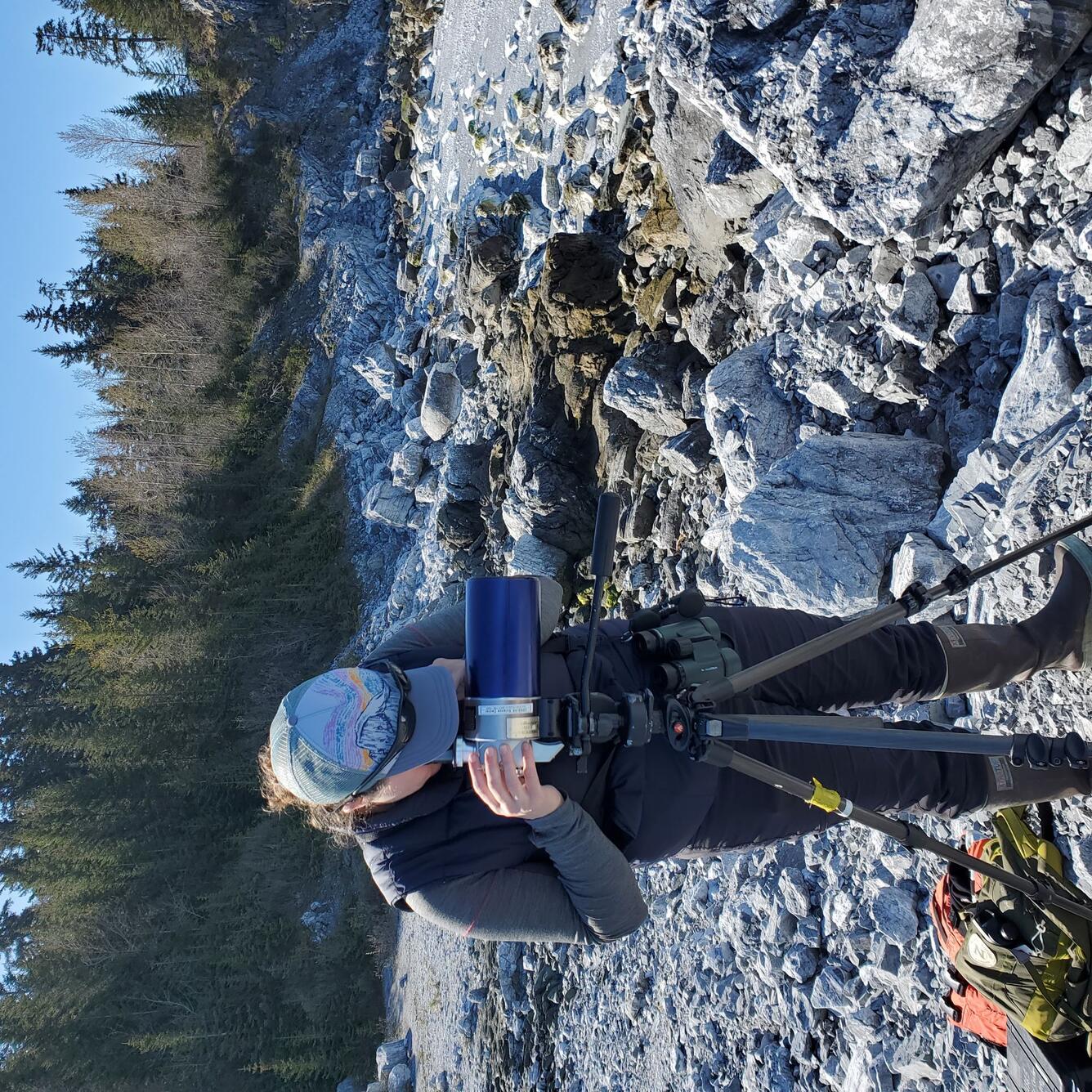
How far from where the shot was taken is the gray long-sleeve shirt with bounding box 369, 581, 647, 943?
2688 millimetres

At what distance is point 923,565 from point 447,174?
10.9m

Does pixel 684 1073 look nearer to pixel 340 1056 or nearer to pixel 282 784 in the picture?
pixel 282 784

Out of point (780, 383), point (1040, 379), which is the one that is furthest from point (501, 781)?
point (780, 383)

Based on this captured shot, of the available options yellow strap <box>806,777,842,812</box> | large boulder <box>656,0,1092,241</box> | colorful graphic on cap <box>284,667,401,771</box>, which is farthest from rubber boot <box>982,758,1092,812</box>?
large boulder <box>656,0,1092,241</box>

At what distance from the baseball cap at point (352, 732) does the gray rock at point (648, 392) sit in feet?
15.2

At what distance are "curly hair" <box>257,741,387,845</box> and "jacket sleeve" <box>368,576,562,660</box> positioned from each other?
58 cm

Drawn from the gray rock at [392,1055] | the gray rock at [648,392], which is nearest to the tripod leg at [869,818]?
the gray rock at [648,392]

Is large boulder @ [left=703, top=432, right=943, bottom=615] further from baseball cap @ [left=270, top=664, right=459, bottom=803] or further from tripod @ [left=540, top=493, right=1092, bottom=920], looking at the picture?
baseball cap @ [left=270, top=664, right=459, bottom=803]

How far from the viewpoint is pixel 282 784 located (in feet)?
8.65

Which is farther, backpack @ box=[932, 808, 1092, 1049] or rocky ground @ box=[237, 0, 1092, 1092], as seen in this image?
rocky ground @ box=[237, 0, 1092, 1092]

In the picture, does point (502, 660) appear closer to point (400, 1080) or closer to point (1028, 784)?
point (1028, 784)

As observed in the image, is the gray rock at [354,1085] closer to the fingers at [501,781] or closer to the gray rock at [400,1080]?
the gray rock at [400,1080]

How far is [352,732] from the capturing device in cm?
249

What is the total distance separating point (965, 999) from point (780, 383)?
12.5ft
